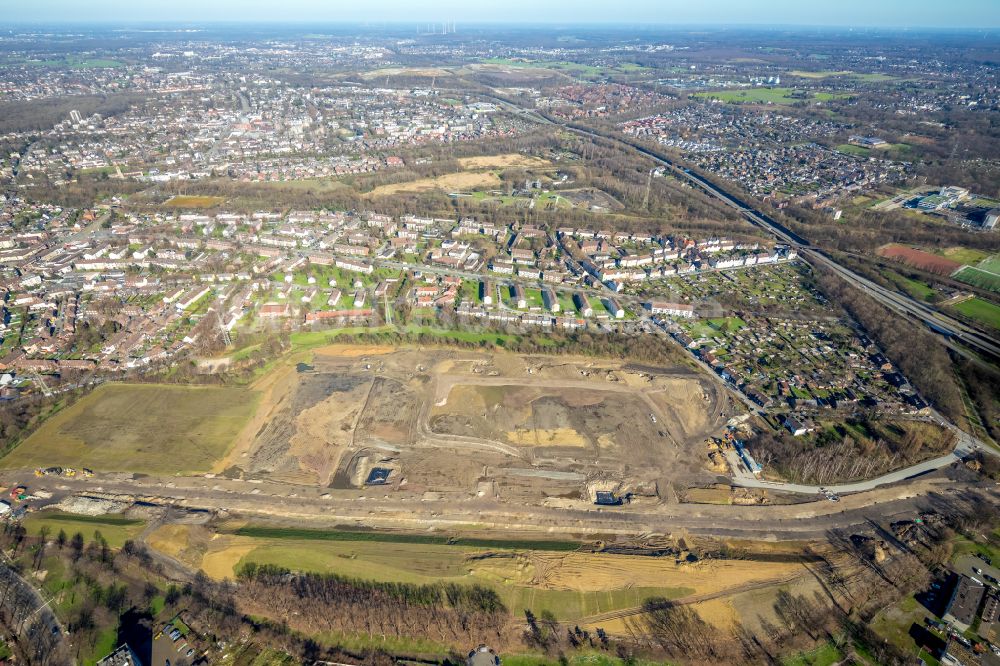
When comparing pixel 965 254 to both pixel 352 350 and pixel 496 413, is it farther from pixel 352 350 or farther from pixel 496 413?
pixel 352 350

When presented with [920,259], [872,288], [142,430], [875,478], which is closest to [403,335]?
[142,430]

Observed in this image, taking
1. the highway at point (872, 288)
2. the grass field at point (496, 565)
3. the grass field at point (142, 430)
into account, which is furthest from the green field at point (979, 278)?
the grass field at point (142, 430)

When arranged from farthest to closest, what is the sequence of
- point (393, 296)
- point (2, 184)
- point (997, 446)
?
point (2, 184)
point (393, 296)
point (997, 446)

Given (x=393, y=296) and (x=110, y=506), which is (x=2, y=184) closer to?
(x=393, y=296)

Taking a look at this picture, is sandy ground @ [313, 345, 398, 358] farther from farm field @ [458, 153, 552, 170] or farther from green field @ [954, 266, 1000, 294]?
green field @ [954, 266, 1000, 294]

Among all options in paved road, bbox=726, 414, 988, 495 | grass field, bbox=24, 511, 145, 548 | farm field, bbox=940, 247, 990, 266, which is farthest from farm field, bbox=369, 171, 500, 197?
paved road, bbox=726, 414, 988, 495

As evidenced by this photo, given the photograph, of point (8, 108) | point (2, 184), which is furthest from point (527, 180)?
point (8, 108)
